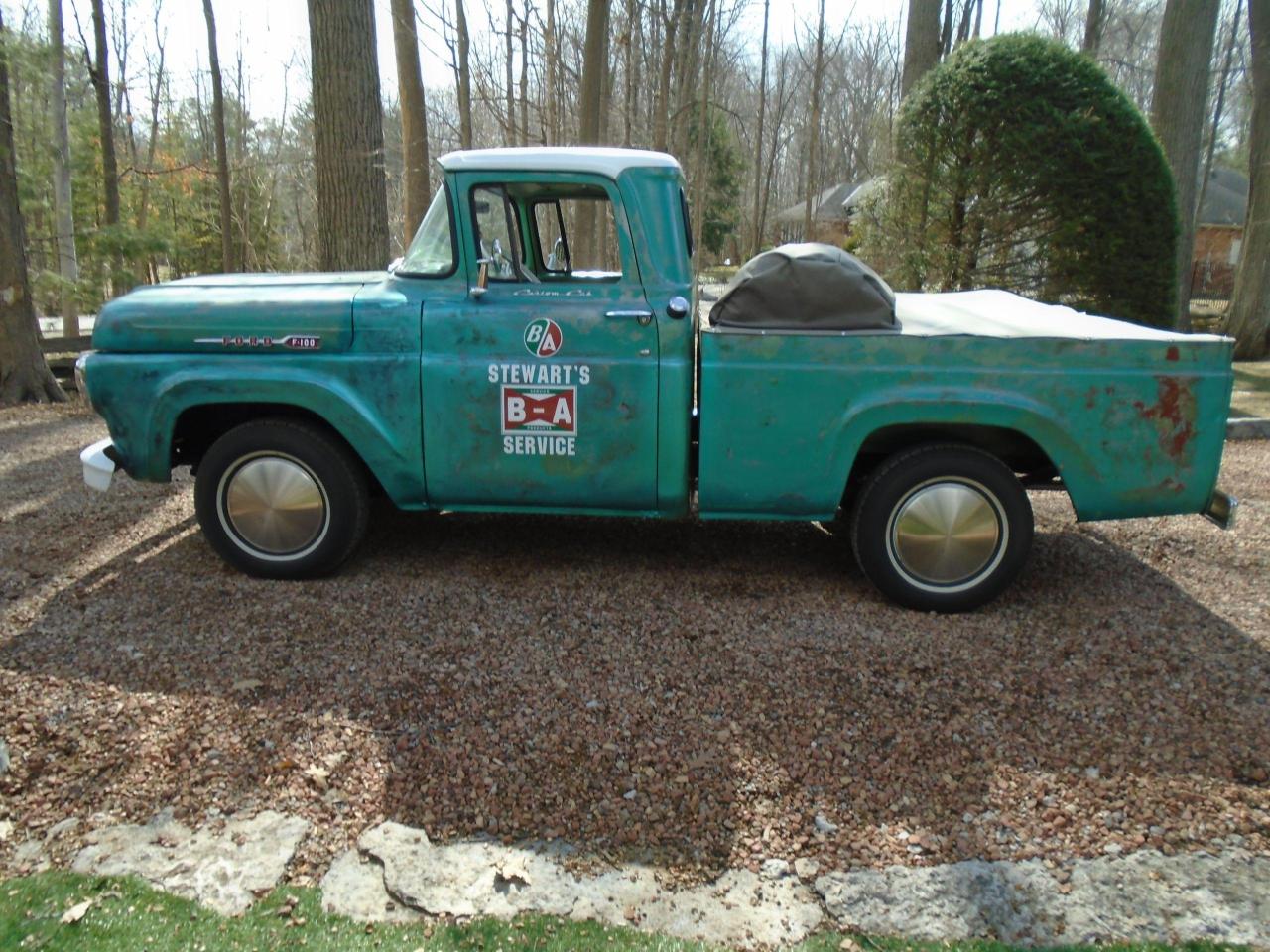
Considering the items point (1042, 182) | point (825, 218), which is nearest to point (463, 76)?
point (1042, 182)

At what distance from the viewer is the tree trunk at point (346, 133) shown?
7578mm

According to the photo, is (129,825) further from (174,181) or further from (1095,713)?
(174,181)

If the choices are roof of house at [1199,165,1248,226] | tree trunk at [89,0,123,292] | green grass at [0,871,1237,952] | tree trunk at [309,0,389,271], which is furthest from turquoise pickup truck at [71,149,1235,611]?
roof of house at [1199,165,1248,226]

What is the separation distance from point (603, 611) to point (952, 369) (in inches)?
73.3

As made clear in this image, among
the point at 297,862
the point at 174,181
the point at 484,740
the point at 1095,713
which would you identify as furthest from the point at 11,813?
the point at 174,181

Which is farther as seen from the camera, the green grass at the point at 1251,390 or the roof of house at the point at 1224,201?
the roof of house at the point at 1224,201

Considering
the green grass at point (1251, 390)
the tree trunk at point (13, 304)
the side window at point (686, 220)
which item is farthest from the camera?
the tree trunk at point (13, 304)

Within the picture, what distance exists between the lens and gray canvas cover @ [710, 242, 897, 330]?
3.99 m

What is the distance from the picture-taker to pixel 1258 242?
13312 mm

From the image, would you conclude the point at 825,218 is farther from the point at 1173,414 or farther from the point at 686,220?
the point at 1173,414

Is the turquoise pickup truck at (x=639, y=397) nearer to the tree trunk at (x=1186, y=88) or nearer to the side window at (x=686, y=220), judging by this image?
the side window at (x=686, y=220)

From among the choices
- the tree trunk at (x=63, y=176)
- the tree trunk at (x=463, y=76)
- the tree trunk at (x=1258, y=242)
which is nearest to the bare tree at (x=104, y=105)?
the tree trunk at (x=63, y=176)

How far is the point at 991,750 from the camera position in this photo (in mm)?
3059

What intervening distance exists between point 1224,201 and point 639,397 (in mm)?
41097
